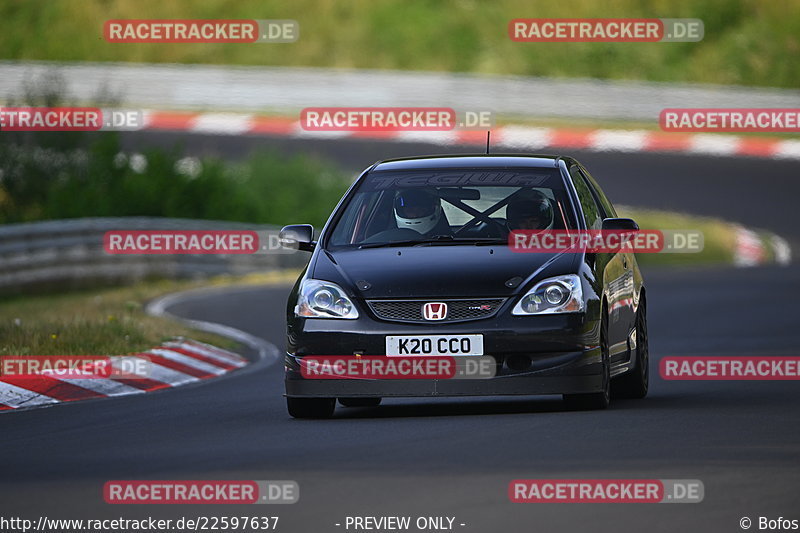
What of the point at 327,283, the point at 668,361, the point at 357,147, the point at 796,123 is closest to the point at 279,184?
the point at 357,147

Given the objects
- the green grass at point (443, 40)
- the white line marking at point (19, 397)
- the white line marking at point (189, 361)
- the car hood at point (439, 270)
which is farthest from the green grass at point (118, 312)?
the green grass at point (443, 40)

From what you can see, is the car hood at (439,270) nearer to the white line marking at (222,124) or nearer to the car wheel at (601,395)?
the car wheel at (601,395)

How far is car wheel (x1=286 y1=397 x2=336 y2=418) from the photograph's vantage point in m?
11.0

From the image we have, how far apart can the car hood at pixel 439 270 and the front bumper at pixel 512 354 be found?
0.19 m

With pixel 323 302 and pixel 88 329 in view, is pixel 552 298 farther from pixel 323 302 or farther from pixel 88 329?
pixel 88 329

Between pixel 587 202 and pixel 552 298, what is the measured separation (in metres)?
1.68

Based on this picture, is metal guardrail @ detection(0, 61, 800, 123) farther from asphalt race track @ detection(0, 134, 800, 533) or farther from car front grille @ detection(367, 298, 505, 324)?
car front grille @ detection(367, 298, 505, 324)

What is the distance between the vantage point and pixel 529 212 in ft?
37.6

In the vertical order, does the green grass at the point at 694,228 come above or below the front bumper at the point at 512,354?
above

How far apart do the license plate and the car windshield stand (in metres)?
0.93

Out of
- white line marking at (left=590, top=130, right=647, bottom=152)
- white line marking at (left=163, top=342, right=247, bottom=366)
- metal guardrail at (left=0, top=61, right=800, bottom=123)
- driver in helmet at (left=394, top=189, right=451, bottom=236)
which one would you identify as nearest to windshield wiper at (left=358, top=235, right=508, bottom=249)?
driver in helmet at (left=394, top=189, right=451, bottom=236)

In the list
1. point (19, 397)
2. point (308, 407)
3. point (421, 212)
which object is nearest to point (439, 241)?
point (421, 212)

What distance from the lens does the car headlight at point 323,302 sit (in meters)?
10.7

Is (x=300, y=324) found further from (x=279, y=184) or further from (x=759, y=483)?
(x=279, y=184)
